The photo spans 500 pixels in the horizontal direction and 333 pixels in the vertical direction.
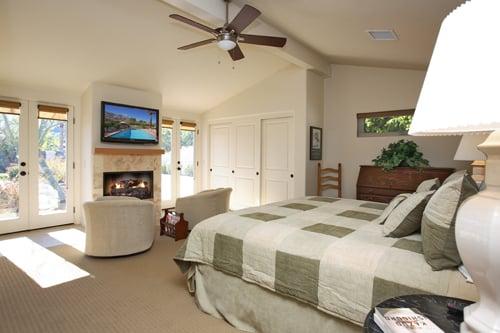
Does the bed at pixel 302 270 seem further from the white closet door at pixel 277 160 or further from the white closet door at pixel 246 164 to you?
the white closet door at pixel 246 164

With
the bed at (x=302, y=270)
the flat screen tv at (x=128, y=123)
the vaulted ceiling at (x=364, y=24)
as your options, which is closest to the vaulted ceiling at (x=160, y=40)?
the vaulted ceiling at (x=364, y=24)

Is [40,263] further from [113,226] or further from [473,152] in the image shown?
[473,152]

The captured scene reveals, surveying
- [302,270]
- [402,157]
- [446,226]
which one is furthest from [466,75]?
[402,157]

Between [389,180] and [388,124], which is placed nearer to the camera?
[389,180]

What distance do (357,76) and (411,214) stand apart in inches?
147

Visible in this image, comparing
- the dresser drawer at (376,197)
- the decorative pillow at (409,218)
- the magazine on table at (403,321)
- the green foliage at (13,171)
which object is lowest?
the magazine on table at (403,321)

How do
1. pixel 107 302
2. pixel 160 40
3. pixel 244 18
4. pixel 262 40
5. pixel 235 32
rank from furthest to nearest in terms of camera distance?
pixel 160 40, pixel 262 40, pixel 235 32, pixel 244 18, pixel 107 302

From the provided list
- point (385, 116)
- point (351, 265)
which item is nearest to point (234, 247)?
point (351, 265)

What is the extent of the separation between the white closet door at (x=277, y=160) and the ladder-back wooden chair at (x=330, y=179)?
0.51 metres

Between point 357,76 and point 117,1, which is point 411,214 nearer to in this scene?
point 117,1

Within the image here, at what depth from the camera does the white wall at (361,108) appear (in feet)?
14.3

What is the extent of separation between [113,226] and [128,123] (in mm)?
2147

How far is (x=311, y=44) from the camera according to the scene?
430 cm

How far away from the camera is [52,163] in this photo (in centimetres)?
471
